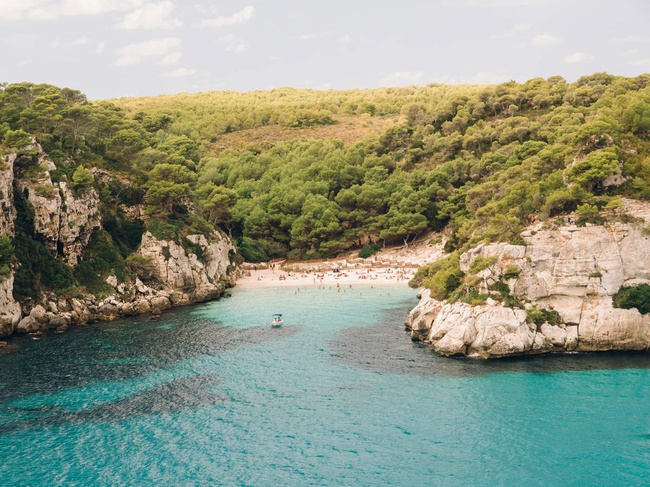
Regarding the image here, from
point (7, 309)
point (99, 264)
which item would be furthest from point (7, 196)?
point (99, 264)

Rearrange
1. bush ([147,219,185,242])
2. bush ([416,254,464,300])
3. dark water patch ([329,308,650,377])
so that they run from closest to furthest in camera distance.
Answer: dark water patch ([329,308,650,377]) → bush ([416,254,464,300]) → bush ([147,219,185,242])

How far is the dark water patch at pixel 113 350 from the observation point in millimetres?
42844

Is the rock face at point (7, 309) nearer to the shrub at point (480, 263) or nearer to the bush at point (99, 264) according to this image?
the bush at point (99, 264)

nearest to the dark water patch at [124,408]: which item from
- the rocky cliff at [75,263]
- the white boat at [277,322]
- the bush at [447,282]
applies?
the white boat at [277,322]

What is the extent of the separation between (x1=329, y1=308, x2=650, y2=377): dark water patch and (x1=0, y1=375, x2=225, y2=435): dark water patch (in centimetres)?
1304

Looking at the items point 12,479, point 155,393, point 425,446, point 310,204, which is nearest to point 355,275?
point 310,204

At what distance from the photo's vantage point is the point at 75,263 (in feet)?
206

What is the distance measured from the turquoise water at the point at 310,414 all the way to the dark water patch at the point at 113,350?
0.23 meters

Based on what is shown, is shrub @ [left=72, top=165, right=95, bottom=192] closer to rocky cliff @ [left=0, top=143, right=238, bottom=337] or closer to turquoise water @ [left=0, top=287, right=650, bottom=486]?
rocky cliff @ [left=0, top=143, right=238, bottom=337]

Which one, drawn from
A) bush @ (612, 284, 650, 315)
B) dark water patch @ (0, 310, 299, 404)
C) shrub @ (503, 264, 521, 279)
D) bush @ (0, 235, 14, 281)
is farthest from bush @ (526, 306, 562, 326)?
bush @ (0, 235, 14, 281)

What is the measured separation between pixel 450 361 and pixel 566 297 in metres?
11.3

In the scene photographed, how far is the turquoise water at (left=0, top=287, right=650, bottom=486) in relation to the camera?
2927cm

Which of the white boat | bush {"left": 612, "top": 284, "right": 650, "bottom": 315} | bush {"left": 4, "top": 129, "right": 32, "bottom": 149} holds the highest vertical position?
bush {"left": 4, "top": 129, "right": 32, "bottom": 149}

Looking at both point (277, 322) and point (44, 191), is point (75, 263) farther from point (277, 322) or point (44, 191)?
point (277, 322)
